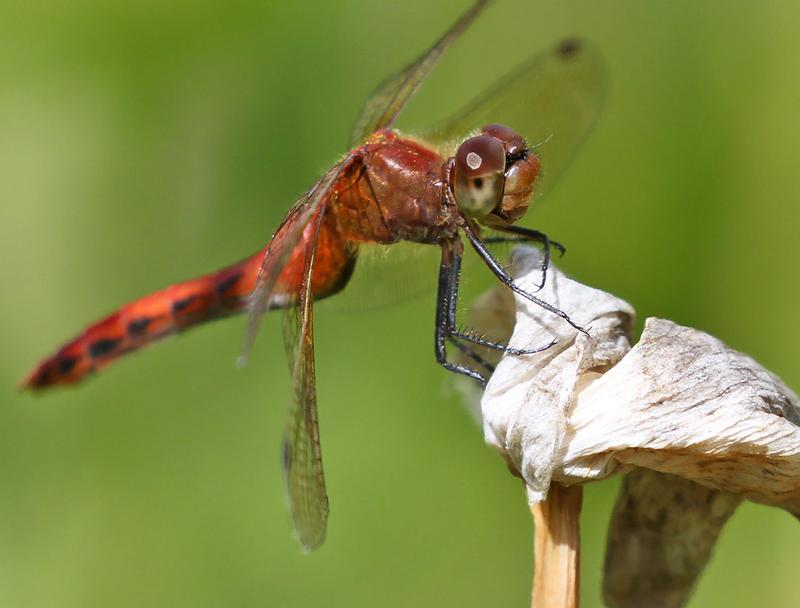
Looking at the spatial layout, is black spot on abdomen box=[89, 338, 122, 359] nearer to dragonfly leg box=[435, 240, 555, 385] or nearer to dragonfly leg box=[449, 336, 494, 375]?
dragonfly leg box=[435, 240, 555, 385]

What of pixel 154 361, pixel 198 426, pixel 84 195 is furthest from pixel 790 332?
pixel 84 195

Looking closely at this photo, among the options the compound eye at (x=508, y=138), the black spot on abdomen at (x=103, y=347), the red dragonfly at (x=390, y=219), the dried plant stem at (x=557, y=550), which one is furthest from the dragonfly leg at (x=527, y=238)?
the black spot on abdomen at (x=103, y=347)

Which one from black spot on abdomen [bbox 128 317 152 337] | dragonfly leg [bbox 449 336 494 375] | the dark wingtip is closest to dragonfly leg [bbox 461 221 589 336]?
dragonfly leg [bbox 449 336 494 375]

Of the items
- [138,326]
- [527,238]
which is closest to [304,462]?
[527,238]

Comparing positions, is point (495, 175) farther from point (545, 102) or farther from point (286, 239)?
point (545, 102)

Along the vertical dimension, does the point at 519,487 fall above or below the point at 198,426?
below

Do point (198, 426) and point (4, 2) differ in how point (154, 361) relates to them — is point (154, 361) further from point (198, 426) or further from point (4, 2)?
point (4, 2)
